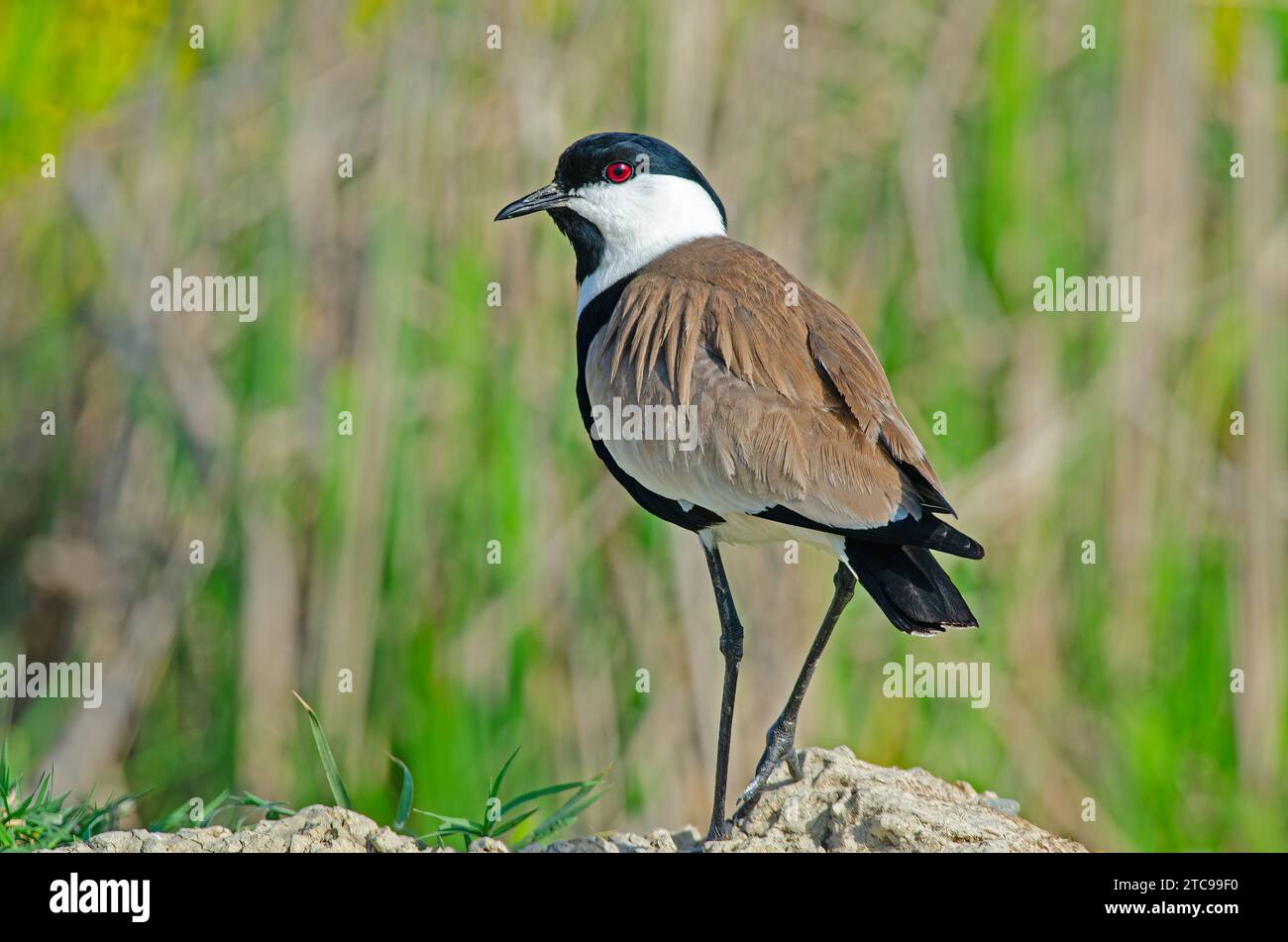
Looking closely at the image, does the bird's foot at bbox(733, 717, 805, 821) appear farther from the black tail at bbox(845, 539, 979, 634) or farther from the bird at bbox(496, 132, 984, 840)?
the black tail at bbox(845, 539, 979, 634)

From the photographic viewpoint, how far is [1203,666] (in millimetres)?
6727

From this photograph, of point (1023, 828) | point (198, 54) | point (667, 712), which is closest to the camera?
point (1023, 828)

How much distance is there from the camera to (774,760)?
4406 mm

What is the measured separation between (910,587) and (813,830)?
715mm

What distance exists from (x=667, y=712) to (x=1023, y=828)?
93.0 inches

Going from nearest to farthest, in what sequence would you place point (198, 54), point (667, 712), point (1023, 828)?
point (1023, 828) → point (667, 712) → point (198, 54)

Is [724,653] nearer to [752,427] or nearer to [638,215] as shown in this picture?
[752,427]

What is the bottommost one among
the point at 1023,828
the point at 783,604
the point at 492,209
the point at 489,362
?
the point at 1023,828

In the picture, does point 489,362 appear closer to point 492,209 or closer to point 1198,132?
point 492,209

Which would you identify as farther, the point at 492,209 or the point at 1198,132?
the point at 1198,132

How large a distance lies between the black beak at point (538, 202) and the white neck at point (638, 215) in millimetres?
51

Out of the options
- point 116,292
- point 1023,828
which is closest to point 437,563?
point 116,292

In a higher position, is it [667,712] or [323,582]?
[323,582]

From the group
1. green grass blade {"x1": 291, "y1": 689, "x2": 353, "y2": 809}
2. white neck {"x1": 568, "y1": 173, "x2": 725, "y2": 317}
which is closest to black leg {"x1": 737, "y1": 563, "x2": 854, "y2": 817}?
green grass blade {"x1": 291, "y1": 689, "x2": 353, "y2": 809}
